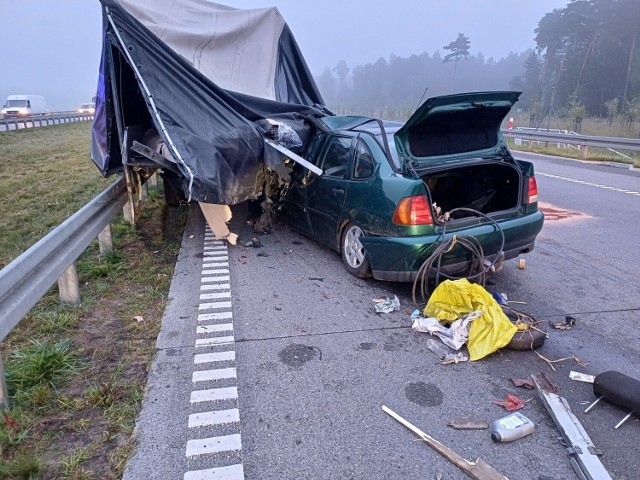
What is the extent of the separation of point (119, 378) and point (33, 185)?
941 centimetres

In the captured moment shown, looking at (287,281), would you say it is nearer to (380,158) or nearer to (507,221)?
(380,158)

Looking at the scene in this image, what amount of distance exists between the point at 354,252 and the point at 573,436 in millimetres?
2833

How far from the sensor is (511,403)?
118 inches

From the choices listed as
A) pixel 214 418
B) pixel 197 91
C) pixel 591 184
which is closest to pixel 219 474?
pixel 214 418

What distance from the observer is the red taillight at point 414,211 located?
4.34 m

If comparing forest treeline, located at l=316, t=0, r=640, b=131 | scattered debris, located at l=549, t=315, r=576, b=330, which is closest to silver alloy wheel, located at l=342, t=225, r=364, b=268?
scattered debris, located at l=549, t=315, r=576, b=330

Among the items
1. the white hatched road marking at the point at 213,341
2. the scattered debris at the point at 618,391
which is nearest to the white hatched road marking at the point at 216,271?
the white hatched road marking at the point at 213,341

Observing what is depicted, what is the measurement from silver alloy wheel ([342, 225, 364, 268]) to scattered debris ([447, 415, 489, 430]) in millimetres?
2318

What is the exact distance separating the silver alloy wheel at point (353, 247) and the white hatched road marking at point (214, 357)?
1.92 metres

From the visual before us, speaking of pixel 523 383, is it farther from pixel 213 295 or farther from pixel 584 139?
pixel 584 139

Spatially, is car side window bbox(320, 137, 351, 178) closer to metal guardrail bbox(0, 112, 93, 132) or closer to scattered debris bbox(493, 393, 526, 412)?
scattered debris bbox(493, 393, 526, 412)

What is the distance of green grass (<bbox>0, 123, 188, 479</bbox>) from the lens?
2.53 m

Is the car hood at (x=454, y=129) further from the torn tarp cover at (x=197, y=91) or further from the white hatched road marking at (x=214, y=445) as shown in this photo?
the white hatched road marking at (x=214, y=445)

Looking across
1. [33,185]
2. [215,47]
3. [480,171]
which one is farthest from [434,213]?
[33,185]
